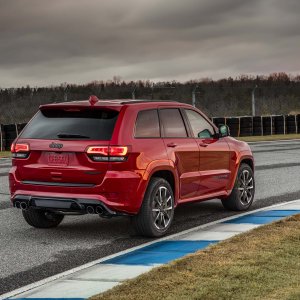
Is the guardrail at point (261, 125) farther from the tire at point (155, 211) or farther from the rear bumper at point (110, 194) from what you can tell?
the rear bumper at point (110, 194)

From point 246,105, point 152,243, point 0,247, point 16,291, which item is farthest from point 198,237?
point 246,105

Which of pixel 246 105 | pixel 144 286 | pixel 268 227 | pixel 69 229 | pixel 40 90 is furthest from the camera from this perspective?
pixel 246 105

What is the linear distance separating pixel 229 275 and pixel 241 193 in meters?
4.74

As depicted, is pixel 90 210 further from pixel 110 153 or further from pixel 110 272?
pixel 110 272

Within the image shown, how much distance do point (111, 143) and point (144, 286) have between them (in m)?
2.66

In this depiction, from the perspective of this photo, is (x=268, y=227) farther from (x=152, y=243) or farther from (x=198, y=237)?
(x=152, y=243)

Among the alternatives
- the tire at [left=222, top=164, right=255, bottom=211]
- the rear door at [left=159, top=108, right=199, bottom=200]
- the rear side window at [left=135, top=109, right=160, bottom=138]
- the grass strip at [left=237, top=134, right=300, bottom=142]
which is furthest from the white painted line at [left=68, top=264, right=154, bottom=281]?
the grass strip at [left=237, top=134, right=300, bottom=142]

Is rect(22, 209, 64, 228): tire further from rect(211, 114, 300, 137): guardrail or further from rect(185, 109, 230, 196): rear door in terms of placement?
rect(211, 114, 300, 137): guardrail

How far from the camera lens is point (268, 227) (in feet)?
28.8

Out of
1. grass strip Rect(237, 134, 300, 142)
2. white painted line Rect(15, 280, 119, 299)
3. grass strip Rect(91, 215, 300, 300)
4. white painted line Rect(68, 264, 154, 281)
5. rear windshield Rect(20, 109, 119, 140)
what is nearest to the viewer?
grass strip Rect(91, 215, 300, 300)

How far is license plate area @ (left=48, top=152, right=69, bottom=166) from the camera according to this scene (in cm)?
833

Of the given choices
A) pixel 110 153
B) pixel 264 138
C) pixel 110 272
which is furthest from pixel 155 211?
pixel 264 138

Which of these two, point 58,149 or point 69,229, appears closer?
point 58,149

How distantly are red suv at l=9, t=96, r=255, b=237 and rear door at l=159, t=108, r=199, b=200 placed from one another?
0.01m
